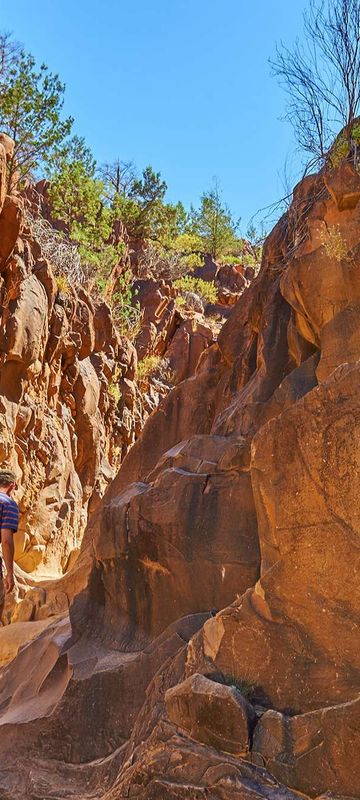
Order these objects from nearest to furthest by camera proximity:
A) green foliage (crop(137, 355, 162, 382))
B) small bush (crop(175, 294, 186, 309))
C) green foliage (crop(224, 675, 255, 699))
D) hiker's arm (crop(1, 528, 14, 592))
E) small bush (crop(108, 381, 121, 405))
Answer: green foliage (crop(224, 675, 255, 699)) < hiker's arm (crop(1, 528, 14, 592)) < small bush (crop(108, 381, 121, 405)) < green foliage (crop(137, 355, 162, 382)) < small bush (crop(175, 294, 186, 309))

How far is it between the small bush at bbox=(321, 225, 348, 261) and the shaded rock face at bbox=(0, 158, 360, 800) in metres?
0.02

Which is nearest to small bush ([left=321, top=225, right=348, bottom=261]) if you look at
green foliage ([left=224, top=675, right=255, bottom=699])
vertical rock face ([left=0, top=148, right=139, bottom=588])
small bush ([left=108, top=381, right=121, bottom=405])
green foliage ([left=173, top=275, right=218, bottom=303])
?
green foliage ([left=224, top=675, right=255, bottom=699])

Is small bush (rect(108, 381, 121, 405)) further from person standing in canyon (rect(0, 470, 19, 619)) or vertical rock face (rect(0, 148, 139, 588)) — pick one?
person standing in canyon (rect(0, 470, 19, 619))

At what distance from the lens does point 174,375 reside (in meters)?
24.5

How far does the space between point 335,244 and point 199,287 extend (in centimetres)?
2328

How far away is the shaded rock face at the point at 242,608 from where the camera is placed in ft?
11.4

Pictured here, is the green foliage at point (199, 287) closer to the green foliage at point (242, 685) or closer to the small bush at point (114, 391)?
the small bush at point (114, 391)

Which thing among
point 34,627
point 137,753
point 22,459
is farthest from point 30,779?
point 22,459

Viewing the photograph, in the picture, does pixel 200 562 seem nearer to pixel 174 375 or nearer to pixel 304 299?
pixel 304 299

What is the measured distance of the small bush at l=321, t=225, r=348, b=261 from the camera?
6535 mm

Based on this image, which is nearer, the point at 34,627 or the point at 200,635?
the point at 200,635

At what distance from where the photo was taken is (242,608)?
4.00m

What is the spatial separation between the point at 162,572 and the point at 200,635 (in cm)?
180

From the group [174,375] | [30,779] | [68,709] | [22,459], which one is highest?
[174,375]
